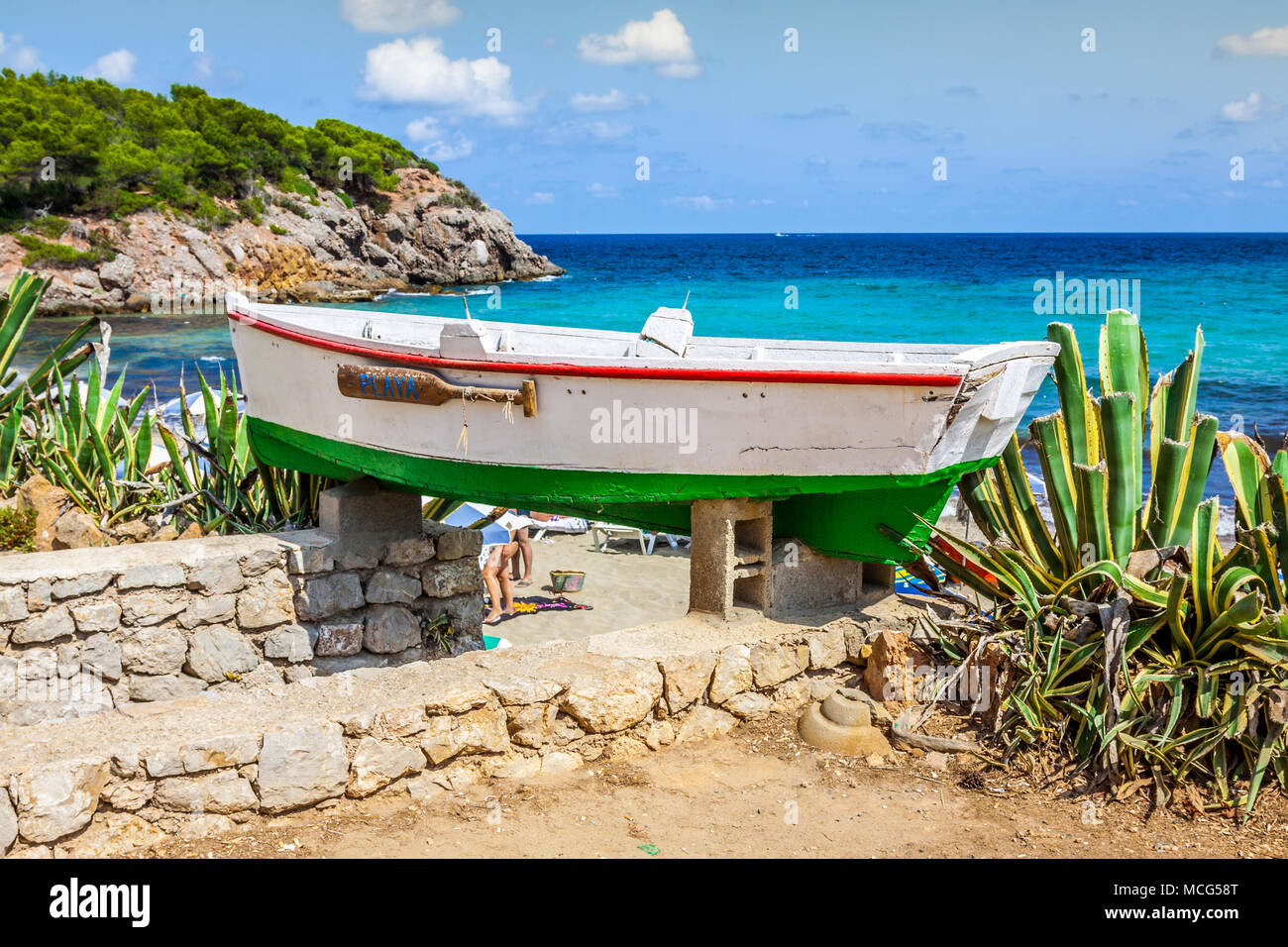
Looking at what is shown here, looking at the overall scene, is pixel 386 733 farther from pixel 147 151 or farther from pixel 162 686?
pixel 147 151

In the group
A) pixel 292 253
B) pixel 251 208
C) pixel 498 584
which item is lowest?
pixel 498 584

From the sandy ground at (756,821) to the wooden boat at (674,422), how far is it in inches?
42.4

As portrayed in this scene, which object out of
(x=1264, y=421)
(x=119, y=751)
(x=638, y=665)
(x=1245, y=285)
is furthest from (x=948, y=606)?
(x=1245, y=285)

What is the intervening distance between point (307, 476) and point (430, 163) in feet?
214

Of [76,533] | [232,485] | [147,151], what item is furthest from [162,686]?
[147,151]

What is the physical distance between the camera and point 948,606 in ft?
Answer: 15.9

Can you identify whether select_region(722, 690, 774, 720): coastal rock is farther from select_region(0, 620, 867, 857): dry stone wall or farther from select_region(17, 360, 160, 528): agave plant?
select_region(17, 360, 160, 528): agave plant

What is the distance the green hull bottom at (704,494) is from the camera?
14.7 feet

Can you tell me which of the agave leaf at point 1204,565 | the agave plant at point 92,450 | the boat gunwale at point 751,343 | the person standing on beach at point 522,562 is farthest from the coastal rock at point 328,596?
the person standing on beach at point 522,562

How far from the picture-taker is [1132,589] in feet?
13.1

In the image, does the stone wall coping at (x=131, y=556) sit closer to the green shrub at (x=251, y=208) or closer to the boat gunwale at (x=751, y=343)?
the boat gunwale at (x=751, y=343)

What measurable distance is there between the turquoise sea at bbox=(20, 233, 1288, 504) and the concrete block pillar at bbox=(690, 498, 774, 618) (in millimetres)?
8400

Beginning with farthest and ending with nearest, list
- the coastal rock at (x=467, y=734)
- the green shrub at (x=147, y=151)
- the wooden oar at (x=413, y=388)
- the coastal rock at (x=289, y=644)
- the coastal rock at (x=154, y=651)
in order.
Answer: the green shrub at (x=147, y=151), the coastal rock at (x=289, y=644), the coastal rock at (x=154, y=651), the wooden oar at (x=413, y=388), the coastal rock at (x=467, y=734)

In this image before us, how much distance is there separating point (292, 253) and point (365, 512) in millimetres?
42263
